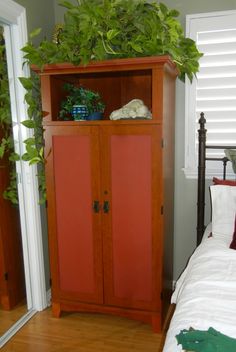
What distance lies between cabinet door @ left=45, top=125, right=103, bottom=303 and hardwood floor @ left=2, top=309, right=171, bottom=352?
181 mm

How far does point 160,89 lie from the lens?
1.97 meters

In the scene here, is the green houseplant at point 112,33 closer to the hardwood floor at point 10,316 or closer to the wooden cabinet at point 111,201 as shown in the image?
the wooden cabinet at point 111,201

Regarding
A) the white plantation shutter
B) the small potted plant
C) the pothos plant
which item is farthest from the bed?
the small potted plant

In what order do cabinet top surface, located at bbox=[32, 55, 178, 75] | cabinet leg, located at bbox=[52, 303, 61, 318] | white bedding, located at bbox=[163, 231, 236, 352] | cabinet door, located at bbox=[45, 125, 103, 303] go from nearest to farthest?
1. white bedding, located at bbox=[163, 231, 236, 352]
2. cabinet top surface, located at bbox=[32, 55, 178, 75]
3. cabinet door, located at bbox=[45, 125, 103, 303]
4. cabinet leg, located at bbox=[52, 303, 61, 318]

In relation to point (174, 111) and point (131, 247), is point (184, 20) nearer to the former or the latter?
point (174, 111)

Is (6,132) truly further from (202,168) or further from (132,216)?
(202,168)

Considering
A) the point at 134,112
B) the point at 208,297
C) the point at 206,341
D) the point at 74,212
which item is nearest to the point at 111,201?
the point at 74,212

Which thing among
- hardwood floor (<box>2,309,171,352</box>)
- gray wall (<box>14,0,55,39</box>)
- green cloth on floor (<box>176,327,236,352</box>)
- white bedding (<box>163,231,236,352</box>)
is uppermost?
gray wall (<box>14,0,55,39</box>)

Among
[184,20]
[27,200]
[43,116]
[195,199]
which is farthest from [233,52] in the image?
[27,200]

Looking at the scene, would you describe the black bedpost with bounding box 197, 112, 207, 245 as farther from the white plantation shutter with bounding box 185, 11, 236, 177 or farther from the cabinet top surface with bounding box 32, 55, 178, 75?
the cabinet top surface with bounding box 32, 55, 178, 75

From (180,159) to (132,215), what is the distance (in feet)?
2.26

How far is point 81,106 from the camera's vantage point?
219 centimetres

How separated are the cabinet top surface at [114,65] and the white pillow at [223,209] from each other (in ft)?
2.75

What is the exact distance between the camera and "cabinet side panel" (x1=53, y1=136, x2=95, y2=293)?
7.18 ft
